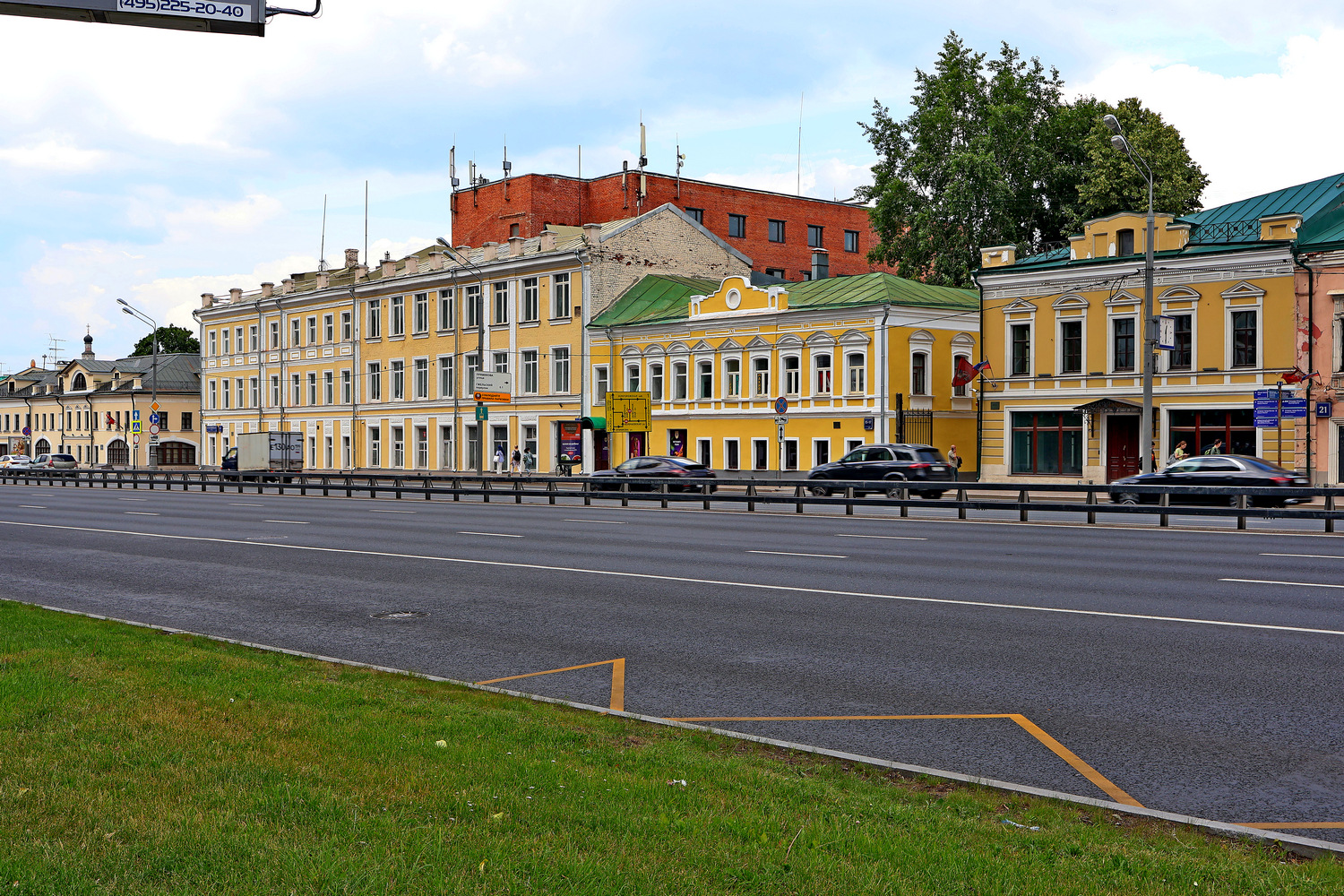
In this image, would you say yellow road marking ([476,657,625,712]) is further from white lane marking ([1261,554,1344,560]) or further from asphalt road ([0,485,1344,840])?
white lane marking ([1261,554,1344,560])

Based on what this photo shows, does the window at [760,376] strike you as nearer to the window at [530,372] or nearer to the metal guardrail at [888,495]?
the metal guardrail at [888,495]

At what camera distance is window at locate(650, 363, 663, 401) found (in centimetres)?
5297

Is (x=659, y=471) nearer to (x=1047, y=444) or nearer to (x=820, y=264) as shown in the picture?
(x=1047, y=444)

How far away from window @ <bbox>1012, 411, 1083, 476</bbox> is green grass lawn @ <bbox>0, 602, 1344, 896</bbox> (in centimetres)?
3746

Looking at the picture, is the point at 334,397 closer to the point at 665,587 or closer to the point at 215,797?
the point at 665,587

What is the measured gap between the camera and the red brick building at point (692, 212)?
70.8 metres

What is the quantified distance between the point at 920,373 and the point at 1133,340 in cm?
865

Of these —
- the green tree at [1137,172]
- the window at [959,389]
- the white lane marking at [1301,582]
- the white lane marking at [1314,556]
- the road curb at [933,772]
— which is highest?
the green tree at [1137,172]

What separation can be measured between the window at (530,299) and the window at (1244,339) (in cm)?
3224

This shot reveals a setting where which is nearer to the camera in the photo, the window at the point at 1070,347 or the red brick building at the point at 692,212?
the window at the point at 1070,347

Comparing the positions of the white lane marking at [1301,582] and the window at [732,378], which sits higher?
the window at [732,378]

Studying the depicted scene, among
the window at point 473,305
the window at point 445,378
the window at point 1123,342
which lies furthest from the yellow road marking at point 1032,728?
the window at point 445,378

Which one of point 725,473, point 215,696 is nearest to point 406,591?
point 215,696

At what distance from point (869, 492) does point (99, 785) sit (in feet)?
108
